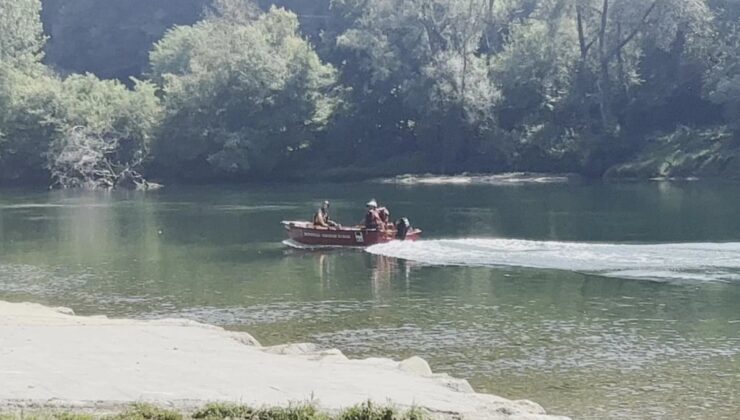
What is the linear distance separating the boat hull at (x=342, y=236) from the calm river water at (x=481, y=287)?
1.14 m

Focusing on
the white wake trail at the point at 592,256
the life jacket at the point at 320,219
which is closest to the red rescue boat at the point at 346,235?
the life jacket at the point at 320,219

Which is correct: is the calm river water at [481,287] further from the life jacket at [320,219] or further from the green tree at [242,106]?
the green tree at [242,106]

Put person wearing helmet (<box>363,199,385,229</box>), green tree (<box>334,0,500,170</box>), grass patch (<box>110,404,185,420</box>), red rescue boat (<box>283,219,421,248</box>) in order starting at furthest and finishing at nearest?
green tree (<box>334,0,500,170</box>) → person wearing helmet (<box>363,199,385,229</box>) → red rescue boat (<box>283,219,421,248</box>) → grass patch (<box>110,404,185,420</box>)

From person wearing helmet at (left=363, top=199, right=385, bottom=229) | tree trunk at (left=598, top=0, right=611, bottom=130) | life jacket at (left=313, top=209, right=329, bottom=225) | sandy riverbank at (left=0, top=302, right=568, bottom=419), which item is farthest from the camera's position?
tree trunk at (left=598, top=0, right=611, bottom=130)

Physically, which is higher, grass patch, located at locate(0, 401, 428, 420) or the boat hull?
the boat hull

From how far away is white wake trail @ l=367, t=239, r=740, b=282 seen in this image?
3822cm

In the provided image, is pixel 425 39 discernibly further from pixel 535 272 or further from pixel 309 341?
pixel 309 341

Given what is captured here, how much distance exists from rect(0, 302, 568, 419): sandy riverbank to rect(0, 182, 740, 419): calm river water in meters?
2.79

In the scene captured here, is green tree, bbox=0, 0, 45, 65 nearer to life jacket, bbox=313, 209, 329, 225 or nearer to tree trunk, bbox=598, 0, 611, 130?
tree trunk, bbox=598, 0, 611, 130

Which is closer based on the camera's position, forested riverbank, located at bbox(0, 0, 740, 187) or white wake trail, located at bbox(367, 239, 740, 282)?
white wake trail, located at bbox(367, 239, 740, 282)

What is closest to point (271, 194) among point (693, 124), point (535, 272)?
point (693, 124)

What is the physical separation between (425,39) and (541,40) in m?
10.5

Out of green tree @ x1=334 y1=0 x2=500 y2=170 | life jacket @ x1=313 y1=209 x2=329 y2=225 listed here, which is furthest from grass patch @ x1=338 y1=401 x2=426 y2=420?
green tree @ x1=334 y1=0 x2=500 y2=170

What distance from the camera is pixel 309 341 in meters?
27.9
